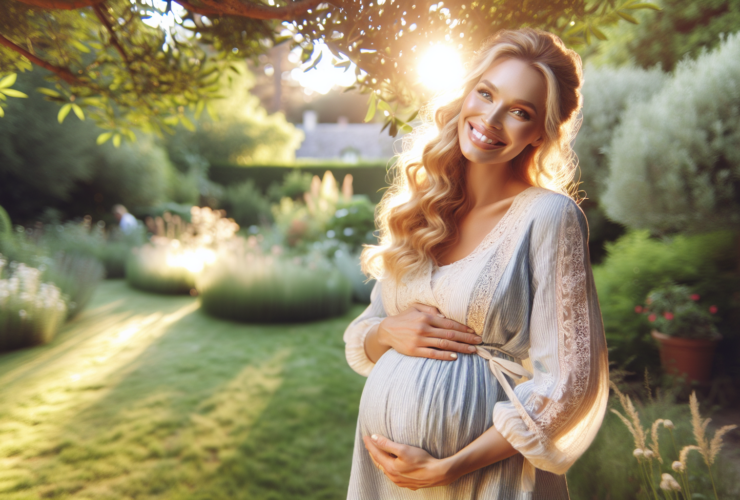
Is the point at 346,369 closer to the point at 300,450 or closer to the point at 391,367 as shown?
the point at 300,450

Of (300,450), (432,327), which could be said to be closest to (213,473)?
(300,450)

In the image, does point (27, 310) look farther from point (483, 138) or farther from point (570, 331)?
point (570, 331)

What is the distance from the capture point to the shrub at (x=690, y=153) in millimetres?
3854

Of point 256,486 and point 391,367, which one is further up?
point 391,367

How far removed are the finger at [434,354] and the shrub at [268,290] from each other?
17.2ft

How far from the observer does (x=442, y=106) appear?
1620 mm

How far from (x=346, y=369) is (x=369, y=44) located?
370 cm

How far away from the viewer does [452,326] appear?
1348 millimetres

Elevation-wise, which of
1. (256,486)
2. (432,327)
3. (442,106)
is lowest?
(256,486)

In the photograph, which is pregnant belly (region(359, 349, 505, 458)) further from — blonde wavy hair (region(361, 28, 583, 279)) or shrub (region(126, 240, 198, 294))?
shrub (region(126, 240, 198, 294))

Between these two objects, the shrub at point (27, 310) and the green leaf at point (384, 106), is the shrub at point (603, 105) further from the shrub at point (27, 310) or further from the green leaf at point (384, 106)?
the shrub at point (27, 310)

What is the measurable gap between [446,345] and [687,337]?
3.77m

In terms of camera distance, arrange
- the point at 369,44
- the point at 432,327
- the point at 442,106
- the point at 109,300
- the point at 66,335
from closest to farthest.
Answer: the point at 432,327 < the point at 442,106 < the point at 369,44 < the point at 66,335 < the point at 109,300

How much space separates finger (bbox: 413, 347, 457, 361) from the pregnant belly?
1 centimetres
